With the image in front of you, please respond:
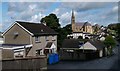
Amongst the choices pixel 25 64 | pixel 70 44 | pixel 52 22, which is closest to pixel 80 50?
pixel 70 44

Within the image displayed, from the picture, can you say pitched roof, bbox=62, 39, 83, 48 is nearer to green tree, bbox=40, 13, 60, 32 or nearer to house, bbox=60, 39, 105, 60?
house, bbox=60, 39, 105, 60

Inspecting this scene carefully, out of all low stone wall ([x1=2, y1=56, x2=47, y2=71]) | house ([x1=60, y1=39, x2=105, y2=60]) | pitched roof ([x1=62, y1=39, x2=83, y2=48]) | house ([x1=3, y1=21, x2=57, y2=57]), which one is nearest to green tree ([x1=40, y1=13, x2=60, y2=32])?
pitched roof ([x1=62, y1=39, x2=83, y2=48])

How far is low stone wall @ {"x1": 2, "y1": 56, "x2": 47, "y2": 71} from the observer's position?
2163cm

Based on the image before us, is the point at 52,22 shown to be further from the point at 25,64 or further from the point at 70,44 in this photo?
the point at 25,64

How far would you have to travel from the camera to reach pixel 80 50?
5047 cm

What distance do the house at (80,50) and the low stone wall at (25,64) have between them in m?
15.3

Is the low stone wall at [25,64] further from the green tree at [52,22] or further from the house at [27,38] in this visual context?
the green tree at [52,22]

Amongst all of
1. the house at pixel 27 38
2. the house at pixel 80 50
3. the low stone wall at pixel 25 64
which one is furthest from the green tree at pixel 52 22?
the low stone wall at pixel 25 64

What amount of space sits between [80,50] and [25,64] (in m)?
28.7

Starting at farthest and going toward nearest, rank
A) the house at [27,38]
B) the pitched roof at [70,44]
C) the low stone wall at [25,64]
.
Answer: the pitched roof at [70,44] < the house at [27,38] < the low stone wall at [25,64]

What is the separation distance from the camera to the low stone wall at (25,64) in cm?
2163

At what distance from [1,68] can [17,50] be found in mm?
9243

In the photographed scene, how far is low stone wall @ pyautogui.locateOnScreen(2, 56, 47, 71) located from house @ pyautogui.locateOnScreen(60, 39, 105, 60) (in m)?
15.3

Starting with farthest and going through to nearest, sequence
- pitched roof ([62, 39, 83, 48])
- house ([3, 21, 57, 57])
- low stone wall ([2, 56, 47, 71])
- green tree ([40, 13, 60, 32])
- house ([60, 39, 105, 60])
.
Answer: green tree ([40, 13, 60, 32])
pitched roof ([62, 39, 83, 48])
house ([60, 39, 105, 60])
house ([3, 21, 57, 57])
low stone wall ([2, 56, 47, 71])
